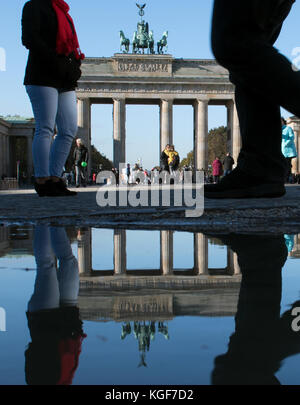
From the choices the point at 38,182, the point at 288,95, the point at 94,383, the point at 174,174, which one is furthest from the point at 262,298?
the point at 174,174

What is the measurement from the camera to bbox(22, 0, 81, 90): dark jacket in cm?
555

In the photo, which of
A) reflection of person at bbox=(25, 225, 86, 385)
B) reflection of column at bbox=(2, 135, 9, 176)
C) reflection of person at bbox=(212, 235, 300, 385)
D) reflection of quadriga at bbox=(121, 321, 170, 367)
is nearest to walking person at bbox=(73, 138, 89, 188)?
reflection of person at bbox=(25, 225, 86, 385)

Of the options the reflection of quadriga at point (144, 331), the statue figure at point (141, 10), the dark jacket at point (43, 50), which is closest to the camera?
the reflection of quadriga at point (144, 331)

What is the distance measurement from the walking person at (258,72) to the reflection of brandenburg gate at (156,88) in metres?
51.0

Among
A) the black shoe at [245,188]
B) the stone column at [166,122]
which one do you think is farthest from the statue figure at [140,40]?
the black shoe at [245,188]

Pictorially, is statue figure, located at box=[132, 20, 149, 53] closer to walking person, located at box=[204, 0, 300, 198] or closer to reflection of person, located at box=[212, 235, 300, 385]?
walking person, located at box=[204, 0, 300, 198]

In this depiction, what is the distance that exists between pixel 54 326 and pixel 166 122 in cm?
5496

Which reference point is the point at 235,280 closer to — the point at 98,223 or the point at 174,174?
the point at 98,223

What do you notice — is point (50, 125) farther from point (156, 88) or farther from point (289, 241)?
point (156, 88)

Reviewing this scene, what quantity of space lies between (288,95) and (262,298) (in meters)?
1.96

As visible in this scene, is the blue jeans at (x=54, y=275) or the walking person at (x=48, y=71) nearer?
the blue jeans at (x=54, y=275)

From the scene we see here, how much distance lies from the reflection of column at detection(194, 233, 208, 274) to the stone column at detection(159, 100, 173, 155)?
53.0 meters

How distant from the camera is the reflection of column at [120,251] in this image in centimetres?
168

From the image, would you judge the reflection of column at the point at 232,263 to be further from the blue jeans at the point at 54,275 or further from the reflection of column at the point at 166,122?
the reflection of column at the point at 166,122
